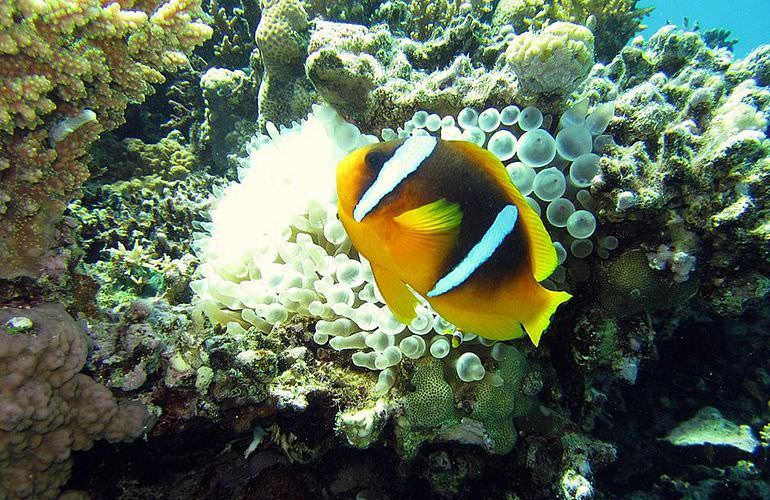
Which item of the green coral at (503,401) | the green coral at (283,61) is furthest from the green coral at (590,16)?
the green coral at (503,401)

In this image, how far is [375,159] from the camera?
1336 mm

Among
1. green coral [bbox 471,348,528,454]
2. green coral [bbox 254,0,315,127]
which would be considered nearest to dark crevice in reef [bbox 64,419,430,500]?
green coral [bbox 471,348,528,454]

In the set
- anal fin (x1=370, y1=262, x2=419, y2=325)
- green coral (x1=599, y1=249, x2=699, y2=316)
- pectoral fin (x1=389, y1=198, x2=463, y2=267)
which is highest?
pectoral fin (x1=389, y1=198, x2=463, y2=267)

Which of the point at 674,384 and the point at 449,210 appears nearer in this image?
the point at 449,210

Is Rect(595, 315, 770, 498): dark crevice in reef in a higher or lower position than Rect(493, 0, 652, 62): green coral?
lower

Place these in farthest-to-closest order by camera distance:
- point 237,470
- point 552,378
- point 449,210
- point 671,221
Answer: point 552,378 → point 671,221 → point 237,470 → point 449,210

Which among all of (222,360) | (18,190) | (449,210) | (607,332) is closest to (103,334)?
(222,360)

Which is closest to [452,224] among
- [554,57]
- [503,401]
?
[503,401]

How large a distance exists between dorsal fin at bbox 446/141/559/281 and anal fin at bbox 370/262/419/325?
417mm

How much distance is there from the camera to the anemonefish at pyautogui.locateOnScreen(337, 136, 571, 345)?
1.33 metres

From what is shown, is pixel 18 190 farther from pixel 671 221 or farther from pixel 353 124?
pixel 671 221

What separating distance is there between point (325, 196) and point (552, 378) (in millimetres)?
1755

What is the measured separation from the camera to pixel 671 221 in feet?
7.47

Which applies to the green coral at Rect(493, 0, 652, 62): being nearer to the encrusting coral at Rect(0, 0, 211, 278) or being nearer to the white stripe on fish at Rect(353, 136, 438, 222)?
the encrusting coral at Rect(0, 0, 211, 278)
